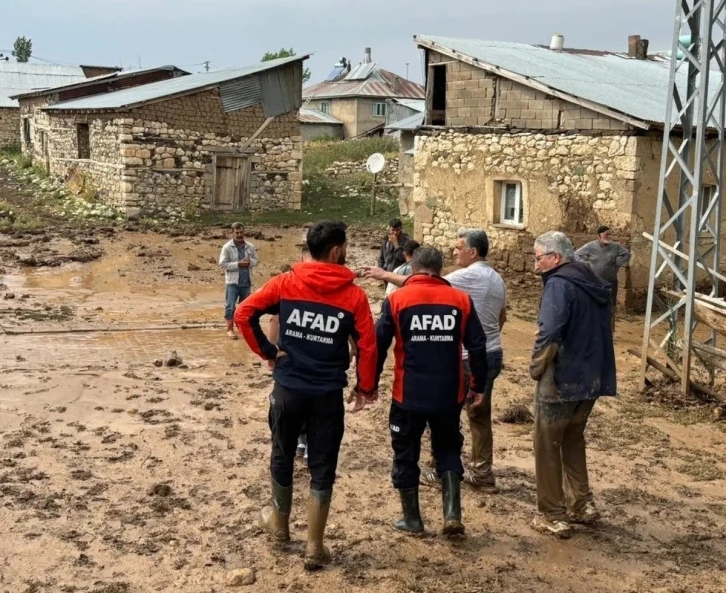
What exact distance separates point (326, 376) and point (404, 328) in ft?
1.88

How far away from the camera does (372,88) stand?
153 feet

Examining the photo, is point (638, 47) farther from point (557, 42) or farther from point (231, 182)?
point (231, 182)

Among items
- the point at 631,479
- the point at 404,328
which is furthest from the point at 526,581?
the point at 631,479

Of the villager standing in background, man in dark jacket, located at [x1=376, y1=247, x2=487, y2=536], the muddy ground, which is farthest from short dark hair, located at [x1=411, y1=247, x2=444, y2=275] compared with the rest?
the villager standing in background

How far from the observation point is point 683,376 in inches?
319

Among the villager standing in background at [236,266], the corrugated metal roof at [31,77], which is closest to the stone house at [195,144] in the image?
the villager standing in background at [236,266]

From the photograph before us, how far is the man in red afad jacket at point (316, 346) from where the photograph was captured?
4.40 meters

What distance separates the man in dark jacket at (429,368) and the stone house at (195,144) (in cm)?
1785

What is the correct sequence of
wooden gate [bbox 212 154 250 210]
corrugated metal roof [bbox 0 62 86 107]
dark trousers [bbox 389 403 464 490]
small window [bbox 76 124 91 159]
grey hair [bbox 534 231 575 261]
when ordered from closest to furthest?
dark trousers [bbox 389 403 464 490] < grey hair [bbox 534 231 575 261] < wooden gate [bbox 212 154 250 210] < small window [bbox 76 124 91 159] < corrugated metal roof [bbox 0 62 86 107]

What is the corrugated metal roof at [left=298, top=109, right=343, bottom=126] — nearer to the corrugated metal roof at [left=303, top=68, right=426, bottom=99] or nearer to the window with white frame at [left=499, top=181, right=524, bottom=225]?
the corrugated metal roof at [left=303, top=68, right=426, bottom=99]

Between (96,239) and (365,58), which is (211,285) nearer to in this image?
(96,239)

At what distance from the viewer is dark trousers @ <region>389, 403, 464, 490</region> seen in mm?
4746

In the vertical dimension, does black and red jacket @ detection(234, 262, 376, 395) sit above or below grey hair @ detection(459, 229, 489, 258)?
below

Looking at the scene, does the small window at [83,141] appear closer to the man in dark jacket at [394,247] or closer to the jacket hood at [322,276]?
the man in dark jacket at [394,247]
